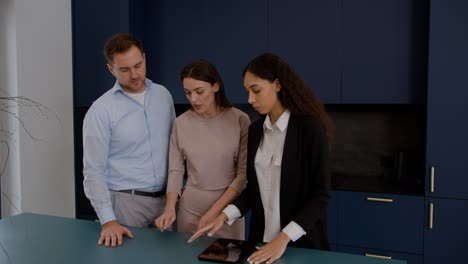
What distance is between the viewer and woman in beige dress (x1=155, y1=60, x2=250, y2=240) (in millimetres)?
1735

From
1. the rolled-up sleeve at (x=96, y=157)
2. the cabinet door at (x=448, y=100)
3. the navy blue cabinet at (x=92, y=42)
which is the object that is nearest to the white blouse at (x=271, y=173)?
the rolled-up sleeve at (x=96, y=157)

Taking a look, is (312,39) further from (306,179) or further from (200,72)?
(306,179)

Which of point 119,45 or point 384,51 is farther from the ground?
point 384,51

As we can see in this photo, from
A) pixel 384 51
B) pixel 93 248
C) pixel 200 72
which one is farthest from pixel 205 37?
pixel 93 248

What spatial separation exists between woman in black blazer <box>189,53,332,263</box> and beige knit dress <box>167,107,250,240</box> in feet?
0.63

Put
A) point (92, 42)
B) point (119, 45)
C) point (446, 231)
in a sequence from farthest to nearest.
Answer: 1. point (92, 42)
2. point (446, 231)
3. point (119, 45)

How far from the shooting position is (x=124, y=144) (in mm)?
1762

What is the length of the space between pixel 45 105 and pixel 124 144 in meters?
1.94

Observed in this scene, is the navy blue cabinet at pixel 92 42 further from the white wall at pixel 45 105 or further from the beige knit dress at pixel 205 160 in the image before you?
the beige knit dress at pixel 205 160

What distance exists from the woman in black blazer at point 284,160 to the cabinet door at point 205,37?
1762mm

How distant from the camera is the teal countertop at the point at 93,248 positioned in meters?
1.30

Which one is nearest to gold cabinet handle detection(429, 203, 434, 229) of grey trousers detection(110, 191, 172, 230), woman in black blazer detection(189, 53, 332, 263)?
woman in black blazer detection(189, 53, 332, 263)

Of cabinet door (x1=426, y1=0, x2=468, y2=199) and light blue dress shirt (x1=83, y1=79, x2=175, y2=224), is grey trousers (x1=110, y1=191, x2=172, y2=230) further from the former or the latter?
cabinet door (x1=426, y1=0, x2=468, y2=199)

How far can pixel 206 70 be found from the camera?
1.71 meters
